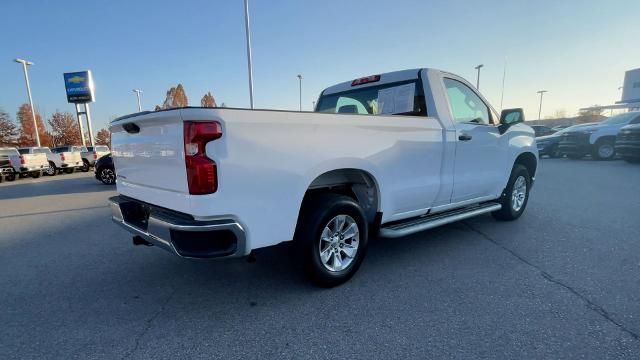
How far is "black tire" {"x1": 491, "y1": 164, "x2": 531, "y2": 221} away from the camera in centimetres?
469

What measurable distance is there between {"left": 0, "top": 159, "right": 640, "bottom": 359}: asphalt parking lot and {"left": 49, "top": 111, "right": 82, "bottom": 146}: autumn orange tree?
220ft

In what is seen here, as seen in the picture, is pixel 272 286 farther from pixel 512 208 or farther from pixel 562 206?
pixel 562 206

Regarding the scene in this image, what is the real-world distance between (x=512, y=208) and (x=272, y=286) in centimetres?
401

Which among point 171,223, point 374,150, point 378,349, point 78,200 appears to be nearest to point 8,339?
point 171,223

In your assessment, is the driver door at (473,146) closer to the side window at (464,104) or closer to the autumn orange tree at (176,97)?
the side window at (464,104)

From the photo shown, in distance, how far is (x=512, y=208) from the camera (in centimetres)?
485

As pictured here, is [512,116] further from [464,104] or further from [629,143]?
[629,143]

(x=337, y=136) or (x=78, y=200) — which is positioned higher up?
(x=337, y=136)

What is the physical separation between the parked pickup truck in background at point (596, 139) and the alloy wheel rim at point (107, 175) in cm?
1968

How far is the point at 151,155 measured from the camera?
2461 mm

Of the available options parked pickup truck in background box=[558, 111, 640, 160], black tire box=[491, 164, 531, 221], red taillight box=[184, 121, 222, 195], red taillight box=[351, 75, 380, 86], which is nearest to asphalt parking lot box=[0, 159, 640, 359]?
black tire box=[491, 164, 531, 221]

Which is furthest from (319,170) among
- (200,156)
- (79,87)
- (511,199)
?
(79,87)

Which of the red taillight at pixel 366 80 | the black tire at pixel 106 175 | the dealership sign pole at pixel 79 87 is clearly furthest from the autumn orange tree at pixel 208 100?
the red taillight at pixel 366 80

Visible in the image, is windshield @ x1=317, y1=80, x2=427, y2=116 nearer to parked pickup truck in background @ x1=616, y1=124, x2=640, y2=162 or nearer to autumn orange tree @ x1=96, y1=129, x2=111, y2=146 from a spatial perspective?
parked pickup truck in background @ x1=616, y1=124, x2=640, y2=162
